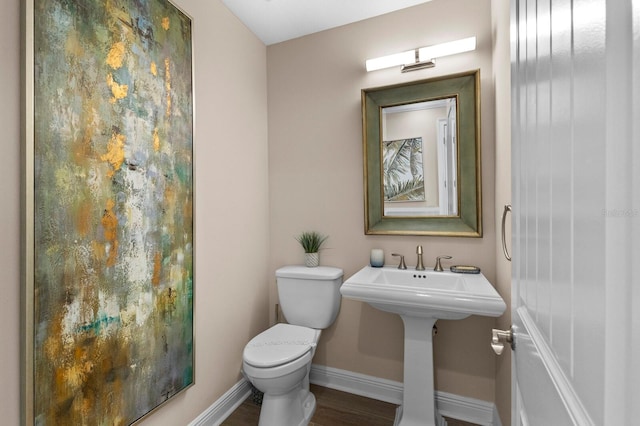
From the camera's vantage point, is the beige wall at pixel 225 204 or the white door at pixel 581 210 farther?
the beige wall at pixel 225 204

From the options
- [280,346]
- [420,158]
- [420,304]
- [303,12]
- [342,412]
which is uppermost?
[303,12]

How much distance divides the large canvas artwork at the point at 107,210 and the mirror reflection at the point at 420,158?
3.94 ft

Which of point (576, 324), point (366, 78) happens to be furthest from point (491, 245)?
point (576, 324)

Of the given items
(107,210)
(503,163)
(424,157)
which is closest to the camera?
(107,210)

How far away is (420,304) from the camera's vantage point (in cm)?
135

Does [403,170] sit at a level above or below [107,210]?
above

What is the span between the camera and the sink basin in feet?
4.18

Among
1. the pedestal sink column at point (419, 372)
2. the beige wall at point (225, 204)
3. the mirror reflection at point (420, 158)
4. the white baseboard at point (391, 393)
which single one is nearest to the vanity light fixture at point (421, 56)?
the mirror reflection at point (420, 158)

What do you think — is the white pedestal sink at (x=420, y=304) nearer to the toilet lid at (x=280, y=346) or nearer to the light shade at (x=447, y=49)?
the toilet lid at (x=280, y=346)

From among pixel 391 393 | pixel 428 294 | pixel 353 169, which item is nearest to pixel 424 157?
pixel 353 169

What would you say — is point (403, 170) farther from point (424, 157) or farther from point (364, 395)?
point (364, 395)

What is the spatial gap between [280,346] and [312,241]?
0.73 meters

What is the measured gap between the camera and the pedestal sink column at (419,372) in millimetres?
1558

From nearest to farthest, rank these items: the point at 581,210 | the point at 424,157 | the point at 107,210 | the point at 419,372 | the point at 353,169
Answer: the point at 581,210
the point at 107,210
the point at 419,372
the point at 424,157
the point at 353,169
